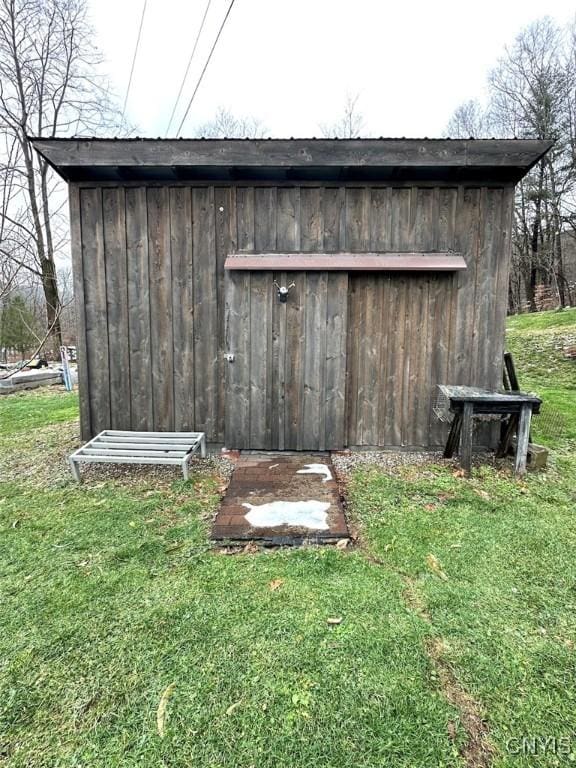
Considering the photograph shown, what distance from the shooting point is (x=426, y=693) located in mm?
1430

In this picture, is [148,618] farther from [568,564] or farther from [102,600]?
[568,564]

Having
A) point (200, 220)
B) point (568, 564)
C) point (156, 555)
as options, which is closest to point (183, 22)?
point (200, 220)

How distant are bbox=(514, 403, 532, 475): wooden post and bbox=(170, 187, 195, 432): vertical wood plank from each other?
9.44 feet

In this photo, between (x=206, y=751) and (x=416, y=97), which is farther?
(x=416, y=97)

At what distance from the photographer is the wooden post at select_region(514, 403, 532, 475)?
337 centimetres

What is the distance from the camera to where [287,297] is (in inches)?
153

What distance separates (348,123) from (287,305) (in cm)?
1497

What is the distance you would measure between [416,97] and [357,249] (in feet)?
50.9

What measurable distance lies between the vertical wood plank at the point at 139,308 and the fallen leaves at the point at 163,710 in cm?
288

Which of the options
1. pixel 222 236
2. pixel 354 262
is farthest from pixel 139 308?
pixel 354 262

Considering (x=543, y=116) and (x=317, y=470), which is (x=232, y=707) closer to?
(x=317, y=470)

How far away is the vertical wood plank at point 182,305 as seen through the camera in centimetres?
386

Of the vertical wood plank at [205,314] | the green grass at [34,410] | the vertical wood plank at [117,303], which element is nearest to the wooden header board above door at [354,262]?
the vertical wood plank at [205,314]

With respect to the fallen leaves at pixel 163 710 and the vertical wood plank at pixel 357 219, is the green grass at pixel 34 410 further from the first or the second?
the fallen leaves at pixel 163 710
